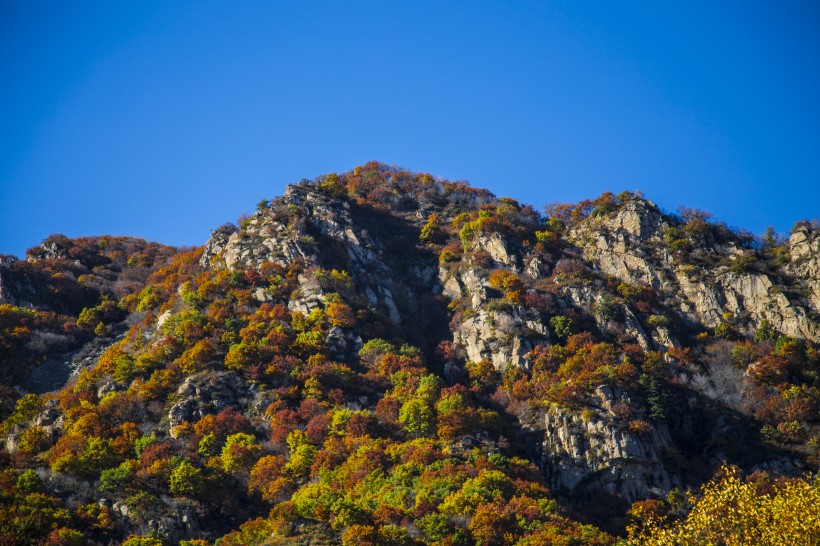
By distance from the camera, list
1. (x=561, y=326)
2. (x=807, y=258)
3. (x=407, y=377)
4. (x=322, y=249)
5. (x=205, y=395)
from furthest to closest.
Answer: (x=322, y=249) → (x=807, y=258) → (x=561, y=326) → (x=407, y=377) → (x=205, y=395)

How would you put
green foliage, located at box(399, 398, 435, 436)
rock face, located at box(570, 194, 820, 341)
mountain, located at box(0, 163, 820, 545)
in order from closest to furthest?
mountain, located at box(0, 163, 820, 545) → green foliage, located at box(399, 398, 435, 436) → rock face, located at box(570, 194, 820, 341)

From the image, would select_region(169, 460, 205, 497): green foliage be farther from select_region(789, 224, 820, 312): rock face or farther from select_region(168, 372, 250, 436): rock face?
select_region(789, 224, 820, 312): rock face

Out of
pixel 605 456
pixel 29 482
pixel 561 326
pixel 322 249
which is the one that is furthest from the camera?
pixel 322 249

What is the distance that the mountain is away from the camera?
154 feet

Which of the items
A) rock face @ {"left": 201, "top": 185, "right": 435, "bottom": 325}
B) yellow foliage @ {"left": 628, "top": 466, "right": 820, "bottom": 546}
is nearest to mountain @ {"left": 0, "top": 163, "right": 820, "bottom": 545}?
rock face @ {"left": 201, "top": 185, "right": 435, "bottom": 325}

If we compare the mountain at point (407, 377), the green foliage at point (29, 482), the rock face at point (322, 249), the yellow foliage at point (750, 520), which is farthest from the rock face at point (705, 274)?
the green foliage at point (29, 482)

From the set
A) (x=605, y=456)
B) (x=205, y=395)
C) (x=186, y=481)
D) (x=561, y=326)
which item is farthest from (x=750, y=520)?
(x=205, y=395)

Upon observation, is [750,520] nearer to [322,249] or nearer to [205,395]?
[205,395]

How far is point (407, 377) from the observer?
62406mm

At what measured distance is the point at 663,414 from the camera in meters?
58.0

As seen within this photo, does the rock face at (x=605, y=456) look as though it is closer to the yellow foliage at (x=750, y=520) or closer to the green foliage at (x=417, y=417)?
the green foliage at (x=417, y=417)

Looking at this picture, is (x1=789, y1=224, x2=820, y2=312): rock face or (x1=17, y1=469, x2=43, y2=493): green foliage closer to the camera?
(x1=17, y1=469, x2=43, y2=493): green foliage

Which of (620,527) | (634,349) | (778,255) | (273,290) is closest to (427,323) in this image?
(273,290)

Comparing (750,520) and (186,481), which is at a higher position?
(186,481)
